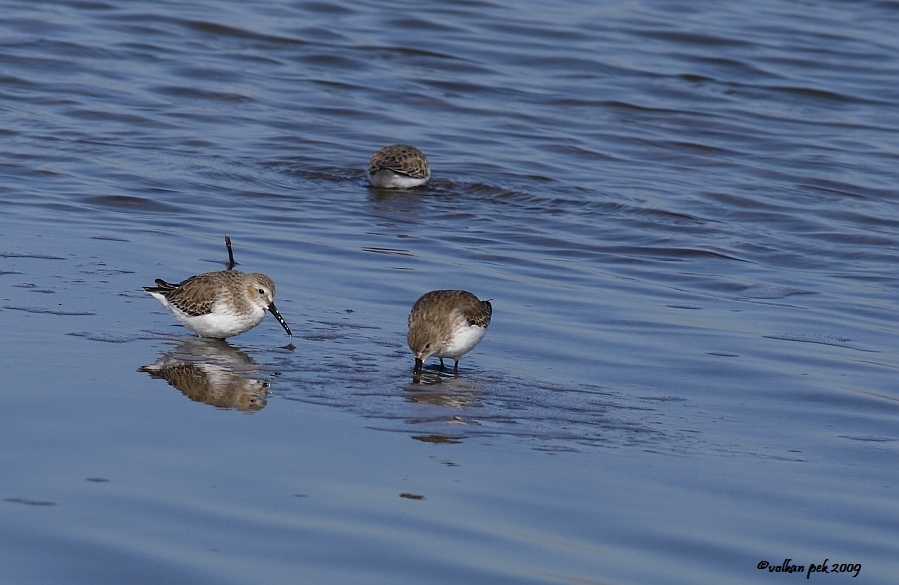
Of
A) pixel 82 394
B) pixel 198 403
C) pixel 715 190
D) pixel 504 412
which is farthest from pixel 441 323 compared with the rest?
pixel 715 190

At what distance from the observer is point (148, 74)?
71.4ft

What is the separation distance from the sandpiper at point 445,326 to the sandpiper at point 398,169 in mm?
7284

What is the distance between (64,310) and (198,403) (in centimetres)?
218

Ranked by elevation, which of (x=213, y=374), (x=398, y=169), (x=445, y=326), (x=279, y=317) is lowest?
(x=213, y=374)

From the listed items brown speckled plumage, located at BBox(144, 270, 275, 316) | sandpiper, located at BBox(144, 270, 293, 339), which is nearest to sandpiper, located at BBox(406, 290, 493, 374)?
sandpiper, located at BBox(144, 270, 293, 339)

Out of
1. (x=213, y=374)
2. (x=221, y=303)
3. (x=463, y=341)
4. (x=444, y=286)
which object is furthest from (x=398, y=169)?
(x=213, y=374)

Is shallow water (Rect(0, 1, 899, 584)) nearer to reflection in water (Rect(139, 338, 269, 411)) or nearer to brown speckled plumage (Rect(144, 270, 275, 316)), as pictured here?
reflection in water (Rect(139, 338, 269, 411))

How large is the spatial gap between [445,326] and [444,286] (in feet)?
8.83

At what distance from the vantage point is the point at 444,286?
441 inches

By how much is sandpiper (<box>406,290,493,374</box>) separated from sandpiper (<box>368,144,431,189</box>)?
7.28 meters

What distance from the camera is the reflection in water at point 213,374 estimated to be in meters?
7.60

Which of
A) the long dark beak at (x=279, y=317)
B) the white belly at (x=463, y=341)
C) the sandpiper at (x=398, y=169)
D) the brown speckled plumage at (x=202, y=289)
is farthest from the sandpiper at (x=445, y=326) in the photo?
the sandpiper at (x=398, y=169)

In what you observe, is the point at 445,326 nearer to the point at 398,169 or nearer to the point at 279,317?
the point at 279,317

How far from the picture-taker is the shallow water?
18.8 ft
